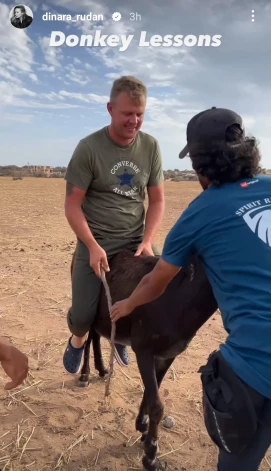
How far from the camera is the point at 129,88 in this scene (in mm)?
2957

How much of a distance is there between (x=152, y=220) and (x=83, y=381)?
164 centimetres

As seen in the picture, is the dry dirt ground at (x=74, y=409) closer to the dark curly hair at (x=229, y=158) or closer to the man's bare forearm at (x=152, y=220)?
the man's bare forearm at (x=152, y=220)

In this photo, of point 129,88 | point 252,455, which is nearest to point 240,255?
point 252,455

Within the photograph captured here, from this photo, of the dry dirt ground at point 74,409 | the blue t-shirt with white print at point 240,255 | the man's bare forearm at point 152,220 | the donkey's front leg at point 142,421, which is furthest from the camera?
the man's bare forearm at point 152,220

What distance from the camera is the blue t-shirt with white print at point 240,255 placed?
5.63 feet

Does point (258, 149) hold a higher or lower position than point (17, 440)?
higher

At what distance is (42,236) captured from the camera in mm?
10852

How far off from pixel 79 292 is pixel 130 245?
0.52 m

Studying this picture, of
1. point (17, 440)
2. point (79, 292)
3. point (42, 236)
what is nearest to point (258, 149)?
point (79, 292)

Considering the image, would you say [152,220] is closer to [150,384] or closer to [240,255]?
[150,384]

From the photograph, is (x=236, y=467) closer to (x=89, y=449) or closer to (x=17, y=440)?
(x=89, y=449)

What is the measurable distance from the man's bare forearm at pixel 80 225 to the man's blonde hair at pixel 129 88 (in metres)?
0.79

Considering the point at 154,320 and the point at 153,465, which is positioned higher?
the point at 154,320

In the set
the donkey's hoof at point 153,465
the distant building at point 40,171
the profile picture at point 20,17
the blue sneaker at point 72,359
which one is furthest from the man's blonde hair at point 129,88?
the distant building at point 40,171
